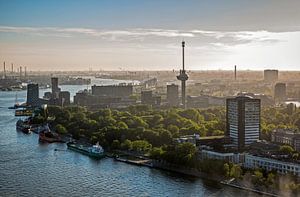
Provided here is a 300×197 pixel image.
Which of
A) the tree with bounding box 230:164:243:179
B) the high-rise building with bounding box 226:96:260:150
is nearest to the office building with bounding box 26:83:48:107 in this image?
the high-rise building with bounding box 226:96:260:150

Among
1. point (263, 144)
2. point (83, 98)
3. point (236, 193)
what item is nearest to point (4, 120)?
point (83, 98)

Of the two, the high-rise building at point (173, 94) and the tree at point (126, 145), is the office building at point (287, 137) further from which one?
the high-rise building at point (173, 94)

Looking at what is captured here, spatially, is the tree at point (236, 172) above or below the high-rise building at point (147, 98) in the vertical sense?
below

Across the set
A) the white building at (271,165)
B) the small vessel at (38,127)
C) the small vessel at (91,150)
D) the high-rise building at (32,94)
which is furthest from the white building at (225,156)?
the high-rise building at (32,94)

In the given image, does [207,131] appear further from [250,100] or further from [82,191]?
[82,191]

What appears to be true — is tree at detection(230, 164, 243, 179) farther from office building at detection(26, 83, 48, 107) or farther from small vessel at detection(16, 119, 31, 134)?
office building at detection(26, 83, 48, 107)

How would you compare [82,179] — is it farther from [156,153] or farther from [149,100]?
[149,100]
